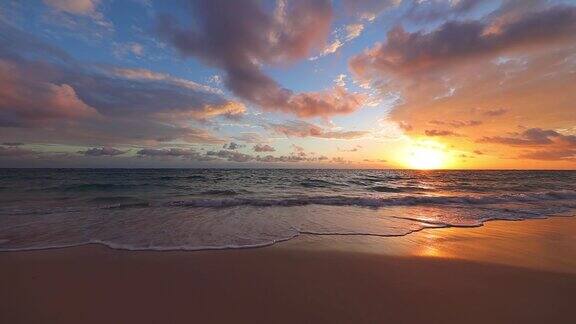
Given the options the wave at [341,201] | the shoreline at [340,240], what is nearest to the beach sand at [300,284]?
the shoreline at [340,240]

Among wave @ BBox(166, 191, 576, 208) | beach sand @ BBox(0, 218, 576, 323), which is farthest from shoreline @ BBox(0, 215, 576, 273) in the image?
wave @ BBox(166, 191, 576, 208)

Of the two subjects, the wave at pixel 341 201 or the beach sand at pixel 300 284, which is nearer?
the beach sand at pixel 300 284

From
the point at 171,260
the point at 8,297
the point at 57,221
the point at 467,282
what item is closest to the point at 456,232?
the point at 467,282

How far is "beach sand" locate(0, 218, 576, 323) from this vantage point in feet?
12.9

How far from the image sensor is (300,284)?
193 inches

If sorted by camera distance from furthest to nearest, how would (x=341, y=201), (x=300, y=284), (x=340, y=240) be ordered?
(x=341, y=201)
(x=340, y=240)
(x=300, y=284)

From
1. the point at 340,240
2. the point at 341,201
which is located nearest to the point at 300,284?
the point at 340,240

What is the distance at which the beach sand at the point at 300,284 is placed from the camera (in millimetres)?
3930

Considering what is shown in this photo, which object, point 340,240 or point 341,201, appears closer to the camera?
point 340,240

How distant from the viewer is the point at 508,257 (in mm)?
6609

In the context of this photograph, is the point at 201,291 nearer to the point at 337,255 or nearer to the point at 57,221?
the point at 337,255

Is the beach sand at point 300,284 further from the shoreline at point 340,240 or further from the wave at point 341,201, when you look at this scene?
the wave at point 341,201

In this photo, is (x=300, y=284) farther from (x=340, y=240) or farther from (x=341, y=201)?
(x=341, y=201)

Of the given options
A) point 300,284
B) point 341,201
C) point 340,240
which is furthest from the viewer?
point 341,201
